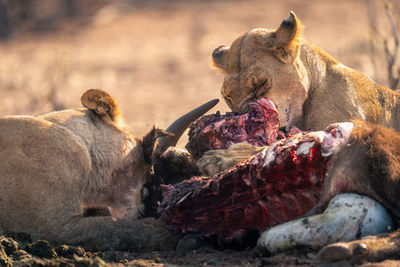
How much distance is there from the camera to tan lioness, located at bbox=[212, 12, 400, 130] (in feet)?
18.6

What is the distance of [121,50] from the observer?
63.3 feet

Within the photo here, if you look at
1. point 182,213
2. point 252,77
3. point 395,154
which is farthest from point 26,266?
point 252,77

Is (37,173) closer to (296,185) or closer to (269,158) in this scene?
(269,158)

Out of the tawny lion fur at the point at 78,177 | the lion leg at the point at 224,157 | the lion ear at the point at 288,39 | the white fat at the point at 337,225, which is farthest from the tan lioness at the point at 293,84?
the white fat at the point at 337,225

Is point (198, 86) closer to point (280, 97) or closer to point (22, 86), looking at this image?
point (22, 86)

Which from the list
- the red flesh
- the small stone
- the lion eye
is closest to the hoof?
the red flesh

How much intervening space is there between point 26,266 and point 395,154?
2101 millimetres

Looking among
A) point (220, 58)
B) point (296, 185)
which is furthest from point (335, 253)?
point (220, 58)

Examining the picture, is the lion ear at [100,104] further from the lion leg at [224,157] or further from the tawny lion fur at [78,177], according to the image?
the lion leg at [224,157]

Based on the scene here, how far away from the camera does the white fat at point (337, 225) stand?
12.2 feet

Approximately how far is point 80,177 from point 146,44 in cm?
1572

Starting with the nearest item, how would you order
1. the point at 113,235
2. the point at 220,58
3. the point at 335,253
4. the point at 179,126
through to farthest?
the point at 335,253
the point at 113,235
the point at 179,126
the point at 220,58

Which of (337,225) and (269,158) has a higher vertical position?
(269,158)

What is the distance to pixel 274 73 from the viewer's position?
18.7ft
